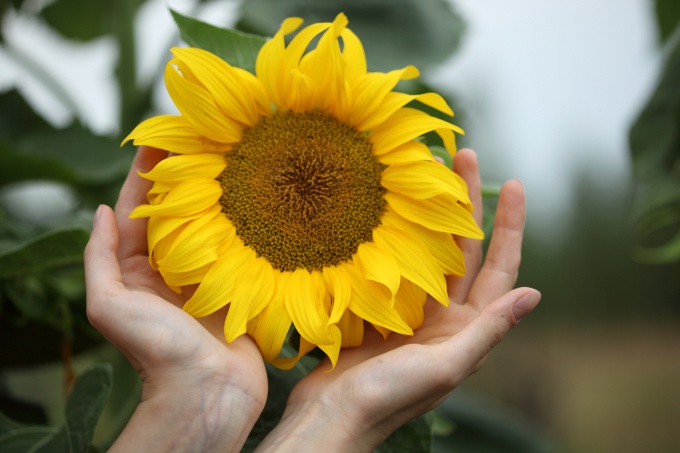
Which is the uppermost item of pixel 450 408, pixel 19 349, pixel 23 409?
pixel 19 349

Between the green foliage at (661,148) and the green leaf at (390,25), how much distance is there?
51 cm

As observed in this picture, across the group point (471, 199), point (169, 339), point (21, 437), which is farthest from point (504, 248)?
point (21, 437)

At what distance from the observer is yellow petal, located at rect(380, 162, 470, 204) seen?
103cm

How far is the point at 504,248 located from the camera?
1145mm

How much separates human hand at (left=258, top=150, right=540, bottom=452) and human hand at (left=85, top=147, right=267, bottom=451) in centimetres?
7

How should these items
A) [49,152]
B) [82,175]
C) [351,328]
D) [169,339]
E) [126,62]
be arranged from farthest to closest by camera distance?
[126,62], [49,152], [82,175], [351,328], [169,339]

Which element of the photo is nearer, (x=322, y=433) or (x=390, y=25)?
(x=322, y=433)

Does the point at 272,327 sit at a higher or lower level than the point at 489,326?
lower

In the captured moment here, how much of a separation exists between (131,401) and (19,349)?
24cm

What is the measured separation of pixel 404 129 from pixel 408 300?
0.24m

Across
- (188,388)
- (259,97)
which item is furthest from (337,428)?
(259,97)

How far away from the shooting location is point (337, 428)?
1001mm

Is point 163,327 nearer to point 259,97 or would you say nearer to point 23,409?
point 259,97

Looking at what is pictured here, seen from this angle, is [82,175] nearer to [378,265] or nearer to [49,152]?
[49,152]
